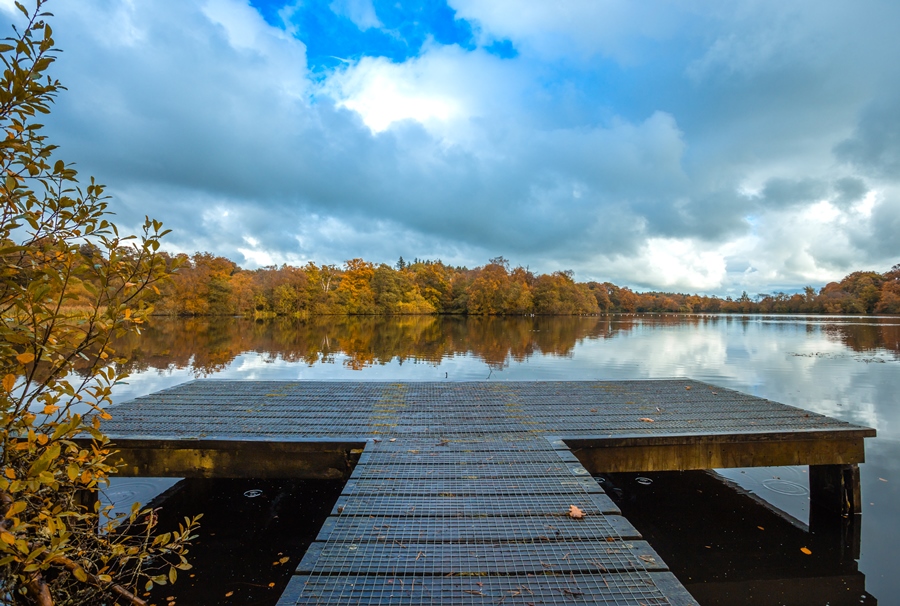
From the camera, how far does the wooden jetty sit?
1.92 metres

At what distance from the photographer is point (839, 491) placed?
4.24 meters

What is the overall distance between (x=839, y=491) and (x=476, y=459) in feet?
12.4

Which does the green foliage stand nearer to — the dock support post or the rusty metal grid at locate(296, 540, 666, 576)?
the rusty metal grid at locate(296, 540, 666, 576)

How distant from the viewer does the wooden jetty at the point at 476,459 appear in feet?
6.29

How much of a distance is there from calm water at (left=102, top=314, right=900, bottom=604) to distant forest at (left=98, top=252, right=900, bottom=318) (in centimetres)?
2735

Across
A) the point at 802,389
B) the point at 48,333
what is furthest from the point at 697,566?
the point at 802,389

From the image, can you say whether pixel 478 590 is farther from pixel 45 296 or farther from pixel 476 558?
pixel 45 296

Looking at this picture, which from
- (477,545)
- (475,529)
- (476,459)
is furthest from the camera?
(476,459)

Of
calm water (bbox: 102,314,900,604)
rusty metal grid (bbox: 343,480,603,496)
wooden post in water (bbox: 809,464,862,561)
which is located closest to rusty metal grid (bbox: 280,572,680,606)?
rusty metal grid (bbox: 343,480,603,496)

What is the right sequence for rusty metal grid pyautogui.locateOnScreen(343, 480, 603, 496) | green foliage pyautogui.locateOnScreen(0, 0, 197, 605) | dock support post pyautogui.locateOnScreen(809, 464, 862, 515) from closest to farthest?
green foliage pyautogui.locateOnScreen(0, 0, 197, 605)
rusty metal grid pyautogui.locateOnScreen(343, 480, 603, 496)
dock support post pyautogui.locateOnScreen(809, 464, 862, 515)

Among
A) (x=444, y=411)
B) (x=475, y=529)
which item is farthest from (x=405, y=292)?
(x=475, y=529)

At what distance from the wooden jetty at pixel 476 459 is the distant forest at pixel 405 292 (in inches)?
1581

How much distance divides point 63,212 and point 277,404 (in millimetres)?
3878

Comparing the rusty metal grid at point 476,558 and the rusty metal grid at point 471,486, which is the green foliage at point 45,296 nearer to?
the rusty metal grid at point 476,558
